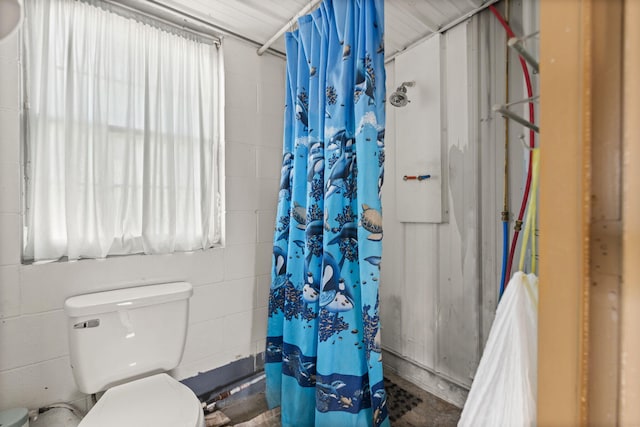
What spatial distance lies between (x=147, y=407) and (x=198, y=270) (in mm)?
666

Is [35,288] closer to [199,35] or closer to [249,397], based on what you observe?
[249,397]

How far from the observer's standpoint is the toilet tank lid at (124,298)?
3.75 ft

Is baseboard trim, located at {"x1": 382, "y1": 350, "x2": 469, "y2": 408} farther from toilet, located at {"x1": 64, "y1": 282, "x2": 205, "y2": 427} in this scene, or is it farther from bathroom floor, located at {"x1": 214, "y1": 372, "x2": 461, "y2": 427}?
toilet, located at {"x1": 64, "y1": 282, "x2": 205, "y2": 427}

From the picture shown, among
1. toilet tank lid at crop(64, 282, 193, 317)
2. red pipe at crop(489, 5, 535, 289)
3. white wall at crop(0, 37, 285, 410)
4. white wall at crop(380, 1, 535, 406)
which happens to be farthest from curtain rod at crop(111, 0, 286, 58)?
toilet tank lid at crop(64, 282, 193, 317)

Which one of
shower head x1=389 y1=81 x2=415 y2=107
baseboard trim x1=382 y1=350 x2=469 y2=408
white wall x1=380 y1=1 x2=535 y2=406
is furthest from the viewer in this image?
shower head x1=389 y1=81 x2=415 y2=107

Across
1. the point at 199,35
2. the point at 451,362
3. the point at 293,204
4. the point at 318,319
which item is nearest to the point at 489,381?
the point at 318,319

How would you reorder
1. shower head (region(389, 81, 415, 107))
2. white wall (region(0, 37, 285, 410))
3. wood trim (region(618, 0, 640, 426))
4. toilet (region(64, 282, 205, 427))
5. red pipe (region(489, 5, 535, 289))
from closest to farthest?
wood trim (region(618, 0, 640, 426)) → red pipe (region(489, 5, 535, 289)) → toilet (region(64, 282, 205, 427)) → white wall (region(0, 37, 285, 410)) → shower head (region(389, 81, 415, 107))

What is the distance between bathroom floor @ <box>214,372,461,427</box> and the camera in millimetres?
1423

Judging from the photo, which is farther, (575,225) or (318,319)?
(318,319)

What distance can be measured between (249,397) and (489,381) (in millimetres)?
1447

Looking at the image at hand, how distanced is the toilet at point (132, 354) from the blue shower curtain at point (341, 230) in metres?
0.53

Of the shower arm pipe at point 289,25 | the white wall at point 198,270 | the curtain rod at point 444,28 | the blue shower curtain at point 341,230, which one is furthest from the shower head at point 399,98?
the white wall at point 198,270

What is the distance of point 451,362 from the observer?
1559 millimetres

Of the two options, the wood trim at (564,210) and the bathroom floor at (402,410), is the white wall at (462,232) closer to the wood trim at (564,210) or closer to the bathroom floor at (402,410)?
the bathroom floor at (402,410)
